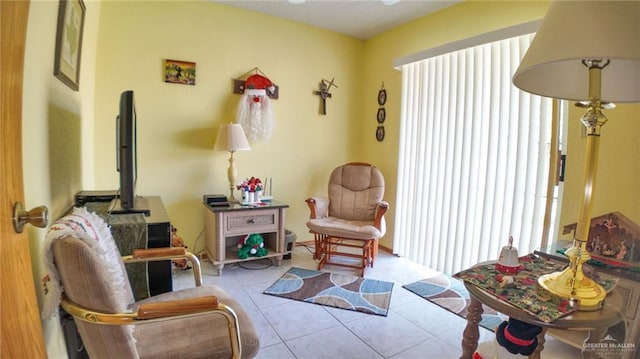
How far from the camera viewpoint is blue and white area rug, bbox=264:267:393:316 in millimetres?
2330

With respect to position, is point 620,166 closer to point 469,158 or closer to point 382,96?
point 469,158

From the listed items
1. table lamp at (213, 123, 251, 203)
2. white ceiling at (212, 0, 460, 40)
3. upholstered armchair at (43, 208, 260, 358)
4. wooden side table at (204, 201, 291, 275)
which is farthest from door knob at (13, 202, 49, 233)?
white ceiling at (212, 0, 460, 40)

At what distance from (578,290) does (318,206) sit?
2.51 metres

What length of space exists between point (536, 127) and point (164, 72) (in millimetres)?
3123

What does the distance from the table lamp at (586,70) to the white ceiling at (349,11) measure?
238 cm

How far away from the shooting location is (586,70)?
0.94 metres

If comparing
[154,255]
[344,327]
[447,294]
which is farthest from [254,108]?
[447,294]

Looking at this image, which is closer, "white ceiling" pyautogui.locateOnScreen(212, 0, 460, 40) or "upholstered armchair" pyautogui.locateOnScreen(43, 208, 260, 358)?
"upholstered armchair" pyautogui.locateOnScreen(43, 208, 260, 358)

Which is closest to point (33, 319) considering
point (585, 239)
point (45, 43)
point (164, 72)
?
point (45, 43)

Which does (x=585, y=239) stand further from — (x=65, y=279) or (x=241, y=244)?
(x=241, y=244)

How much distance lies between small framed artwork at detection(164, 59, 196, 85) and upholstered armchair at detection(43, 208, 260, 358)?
2089 millimetres

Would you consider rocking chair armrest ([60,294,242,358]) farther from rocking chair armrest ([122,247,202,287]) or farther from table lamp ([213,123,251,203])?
table lamp ([213,123,251,203])

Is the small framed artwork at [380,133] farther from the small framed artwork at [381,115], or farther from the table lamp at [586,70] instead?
the table lamp at [586,70]

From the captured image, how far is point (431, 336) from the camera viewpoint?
6.44 ft
